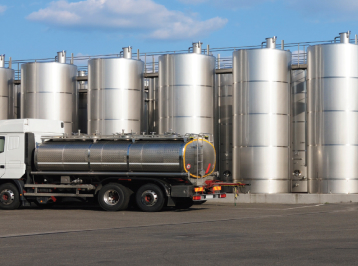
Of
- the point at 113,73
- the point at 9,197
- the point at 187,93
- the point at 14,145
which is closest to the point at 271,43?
the point at 187,93

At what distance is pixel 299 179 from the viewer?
31.6 m

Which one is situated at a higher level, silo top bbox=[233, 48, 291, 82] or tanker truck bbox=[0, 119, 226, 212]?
silo top bbox=[233, 48, 291, 82]

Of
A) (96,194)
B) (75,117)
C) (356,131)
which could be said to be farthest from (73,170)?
(356,131)

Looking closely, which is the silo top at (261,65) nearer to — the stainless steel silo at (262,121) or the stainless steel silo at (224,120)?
the stainless steel silo at (262,121)

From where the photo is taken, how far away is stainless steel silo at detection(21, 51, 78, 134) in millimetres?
32062

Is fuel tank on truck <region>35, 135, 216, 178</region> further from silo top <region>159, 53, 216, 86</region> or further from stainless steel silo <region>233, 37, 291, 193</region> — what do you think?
silo top <region>159, 53, 216, 86</region>

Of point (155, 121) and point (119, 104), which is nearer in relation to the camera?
point (119, 104)

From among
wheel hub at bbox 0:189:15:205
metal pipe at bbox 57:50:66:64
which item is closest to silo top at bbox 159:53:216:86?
metal pipe at bbox 57:50:66:64

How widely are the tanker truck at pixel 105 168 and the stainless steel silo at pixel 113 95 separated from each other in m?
6.24

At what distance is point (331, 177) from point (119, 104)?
11.0 m

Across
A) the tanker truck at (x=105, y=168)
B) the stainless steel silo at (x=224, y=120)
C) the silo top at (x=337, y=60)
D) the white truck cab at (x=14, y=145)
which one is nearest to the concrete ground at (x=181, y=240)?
the tanker truck at (x=105, y=168)

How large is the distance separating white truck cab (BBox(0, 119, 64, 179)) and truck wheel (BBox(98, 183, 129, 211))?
3539 millimetres

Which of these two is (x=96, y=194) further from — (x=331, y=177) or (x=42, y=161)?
(x=331, y=177)

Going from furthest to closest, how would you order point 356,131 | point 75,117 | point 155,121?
point 155,121
point 75,117
point 356,131
